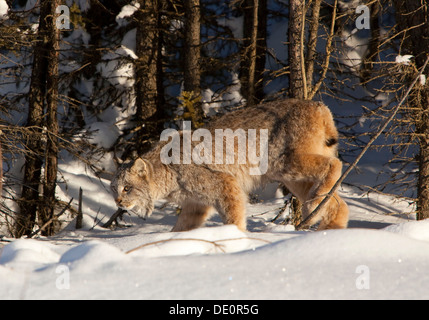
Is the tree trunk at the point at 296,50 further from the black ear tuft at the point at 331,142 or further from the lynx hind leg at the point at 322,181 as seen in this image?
the lynx hind leg at the point at 322,181

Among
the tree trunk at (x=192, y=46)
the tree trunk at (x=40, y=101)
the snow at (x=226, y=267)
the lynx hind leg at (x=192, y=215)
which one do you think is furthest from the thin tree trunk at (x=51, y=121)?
the snow at (x=226, y=267)

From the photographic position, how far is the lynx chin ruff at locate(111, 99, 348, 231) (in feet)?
19.5

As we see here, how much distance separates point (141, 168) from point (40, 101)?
4.27 metres

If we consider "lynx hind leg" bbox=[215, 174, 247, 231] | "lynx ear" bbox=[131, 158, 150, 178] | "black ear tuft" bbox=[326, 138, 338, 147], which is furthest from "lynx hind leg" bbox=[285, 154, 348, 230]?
"lynx ear" bbox=[131, 158, 150, 178]

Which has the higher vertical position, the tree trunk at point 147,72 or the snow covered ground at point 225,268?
the tree trunk at point 147,72

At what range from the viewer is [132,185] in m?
6.39

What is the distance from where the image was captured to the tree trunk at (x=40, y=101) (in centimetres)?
909

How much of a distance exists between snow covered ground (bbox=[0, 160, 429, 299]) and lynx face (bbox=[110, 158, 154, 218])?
253cm

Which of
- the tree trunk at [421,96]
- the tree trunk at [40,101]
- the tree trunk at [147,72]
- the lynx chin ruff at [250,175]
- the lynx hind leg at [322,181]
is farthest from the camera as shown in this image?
the tree trunk at [147,72]

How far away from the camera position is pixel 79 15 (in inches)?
437

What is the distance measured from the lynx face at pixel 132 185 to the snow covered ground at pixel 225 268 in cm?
253

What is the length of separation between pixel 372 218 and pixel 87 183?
21.4 feet

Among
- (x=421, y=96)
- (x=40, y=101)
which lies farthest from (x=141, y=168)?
(x=421, y=96)

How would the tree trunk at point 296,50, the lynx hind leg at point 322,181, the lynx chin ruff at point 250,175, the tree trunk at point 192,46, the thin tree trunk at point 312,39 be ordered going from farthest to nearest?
1. the tree trunk at point 192,46
2. the thin tree trunk at point 312,39
3. the tree trunk at point 296,50
4. the lynx chin ruff at point 250,175
5. the lynx hind leg at point 322,181
